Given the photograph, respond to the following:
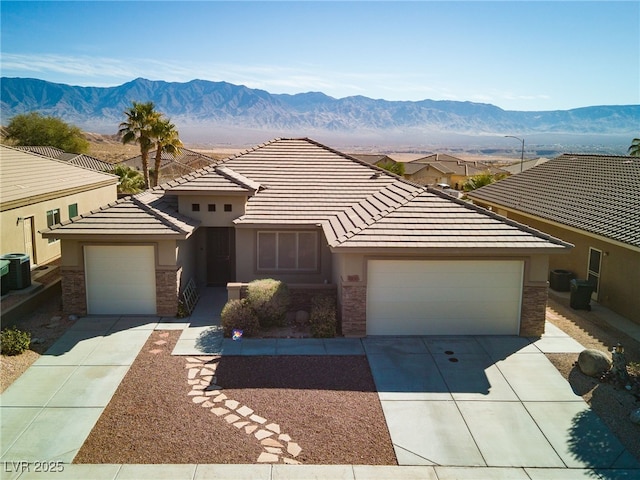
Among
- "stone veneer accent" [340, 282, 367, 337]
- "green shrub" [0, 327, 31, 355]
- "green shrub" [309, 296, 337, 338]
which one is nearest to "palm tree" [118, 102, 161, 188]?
"green shrub" [0, 327, 31, 355]

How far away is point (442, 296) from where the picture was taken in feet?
47.8

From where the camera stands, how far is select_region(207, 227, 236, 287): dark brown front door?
1931 cm

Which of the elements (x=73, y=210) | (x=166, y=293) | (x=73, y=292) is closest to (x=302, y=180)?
(x=166, y=293)

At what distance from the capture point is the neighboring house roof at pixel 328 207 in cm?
1434

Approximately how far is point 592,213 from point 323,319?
1059 centimetres

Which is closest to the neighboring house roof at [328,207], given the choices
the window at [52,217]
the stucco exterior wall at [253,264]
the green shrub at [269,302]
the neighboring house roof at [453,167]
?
the stucco exterior wall at [253,264]

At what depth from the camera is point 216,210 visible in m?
18.0

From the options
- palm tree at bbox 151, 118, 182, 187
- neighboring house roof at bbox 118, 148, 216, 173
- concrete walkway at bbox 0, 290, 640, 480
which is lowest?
concrete walkway at bbox 0, 290, 640, 480

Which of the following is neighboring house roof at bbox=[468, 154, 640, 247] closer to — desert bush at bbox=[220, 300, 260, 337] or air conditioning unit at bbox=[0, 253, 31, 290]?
desert bush at bbox=[220, 300, 260, 337]

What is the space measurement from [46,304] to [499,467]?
13912 millimetres

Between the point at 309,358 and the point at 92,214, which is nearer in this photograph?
the point at 309,358

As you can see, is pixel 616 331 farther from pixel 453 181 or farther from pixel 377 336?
pixel 453 181

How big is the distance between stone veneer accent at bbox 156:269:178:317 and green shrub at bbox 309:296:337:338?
404cm

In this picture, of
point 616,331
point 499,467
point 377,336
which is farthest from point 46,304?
point 616,331
